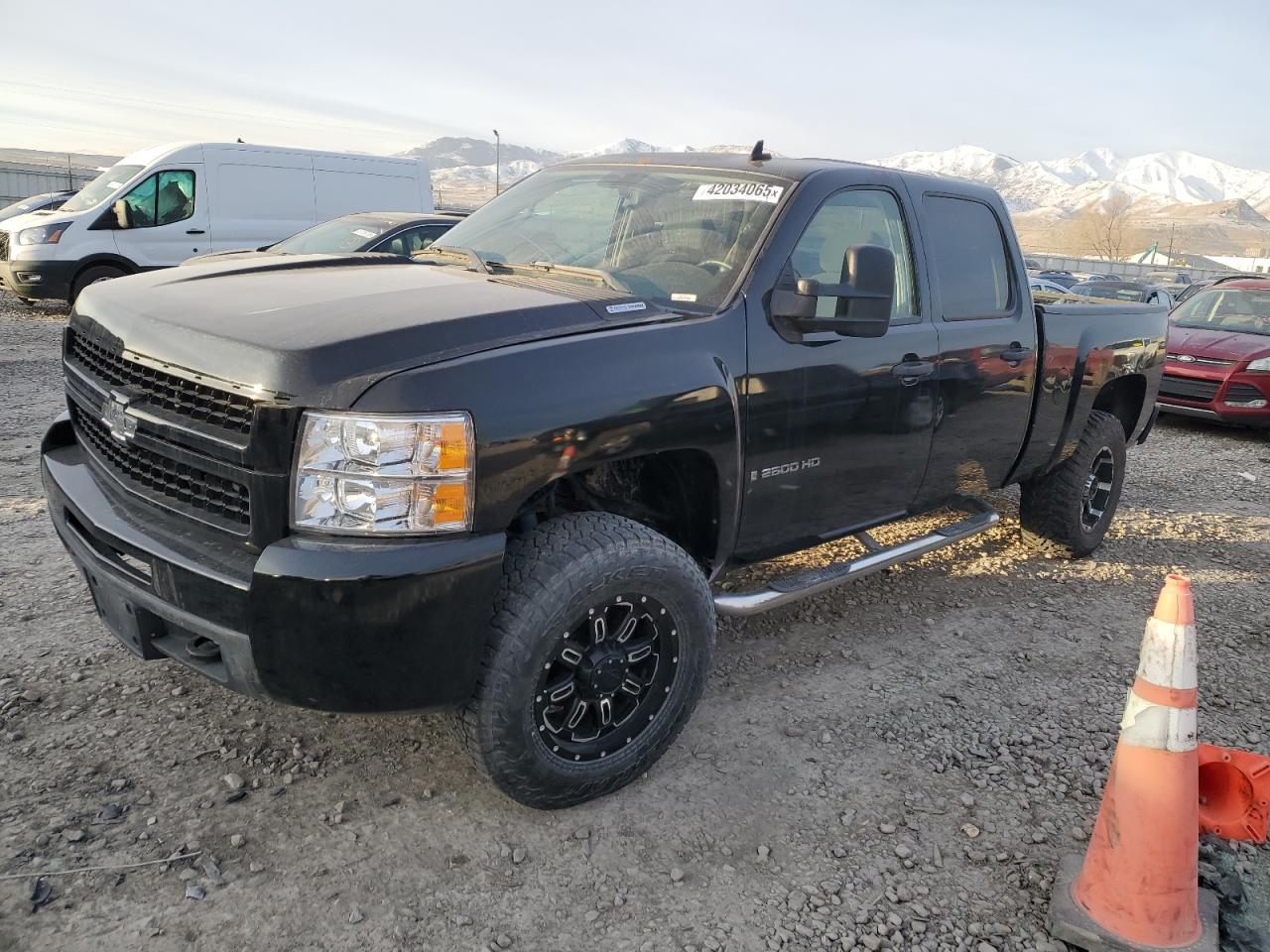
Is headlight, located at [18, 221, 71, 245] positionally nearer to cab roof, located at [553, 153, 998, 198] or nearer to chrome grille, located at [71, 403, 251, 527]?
cab roof, located at [553, 153, 998, 198]

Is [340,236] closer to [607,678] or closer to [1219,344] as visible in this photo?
[607,678]

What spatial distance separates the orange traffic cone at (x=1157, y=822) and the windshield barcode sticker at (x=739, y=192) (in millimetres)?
1751

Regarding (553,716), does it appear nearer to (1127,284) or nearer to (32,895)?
(32,895)

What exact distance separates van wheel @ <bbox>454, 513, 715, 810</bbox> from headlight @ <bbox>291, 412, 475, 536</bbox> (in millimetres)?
359

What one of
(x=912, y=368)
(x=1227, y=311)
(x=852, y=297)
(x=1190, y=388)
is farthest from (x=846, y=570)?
(x=1227, y=311)

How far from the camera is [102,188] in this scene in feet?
40.6

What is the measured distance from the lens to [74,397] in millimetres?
3178

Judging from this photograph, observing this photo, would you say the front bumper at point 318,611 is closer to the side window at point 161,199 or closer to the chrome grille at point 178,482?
the chrome grille at point 178,482

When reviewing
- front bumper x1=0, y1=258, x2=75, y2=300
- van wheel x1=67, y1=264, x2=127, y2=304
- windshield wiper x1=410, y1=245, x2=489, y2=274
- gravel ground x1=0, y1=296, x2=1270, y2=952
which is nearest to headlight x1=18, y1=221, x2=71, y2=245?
front bumper x1=0, y1=258, x2=75, y2=300

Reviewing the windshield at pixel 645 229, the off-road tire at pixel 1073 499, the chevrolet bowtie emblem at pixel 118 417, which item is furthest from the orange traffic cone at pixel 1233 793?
the chevrolet bowtie emblem at pixel 118 417

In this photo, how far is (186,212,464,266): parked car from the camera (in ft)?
29.9

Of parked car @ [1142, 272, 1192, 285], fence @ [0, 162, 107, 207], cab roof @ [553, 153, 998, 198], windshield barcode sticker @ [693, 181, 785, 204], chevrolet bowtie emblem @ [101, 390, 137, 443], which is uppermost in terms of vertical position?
cab roof @ [553, 153, 998, 198]

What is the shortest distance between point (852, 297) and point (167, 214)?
11.5m

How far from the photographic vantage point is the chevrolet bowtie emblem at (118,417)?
264 cm
